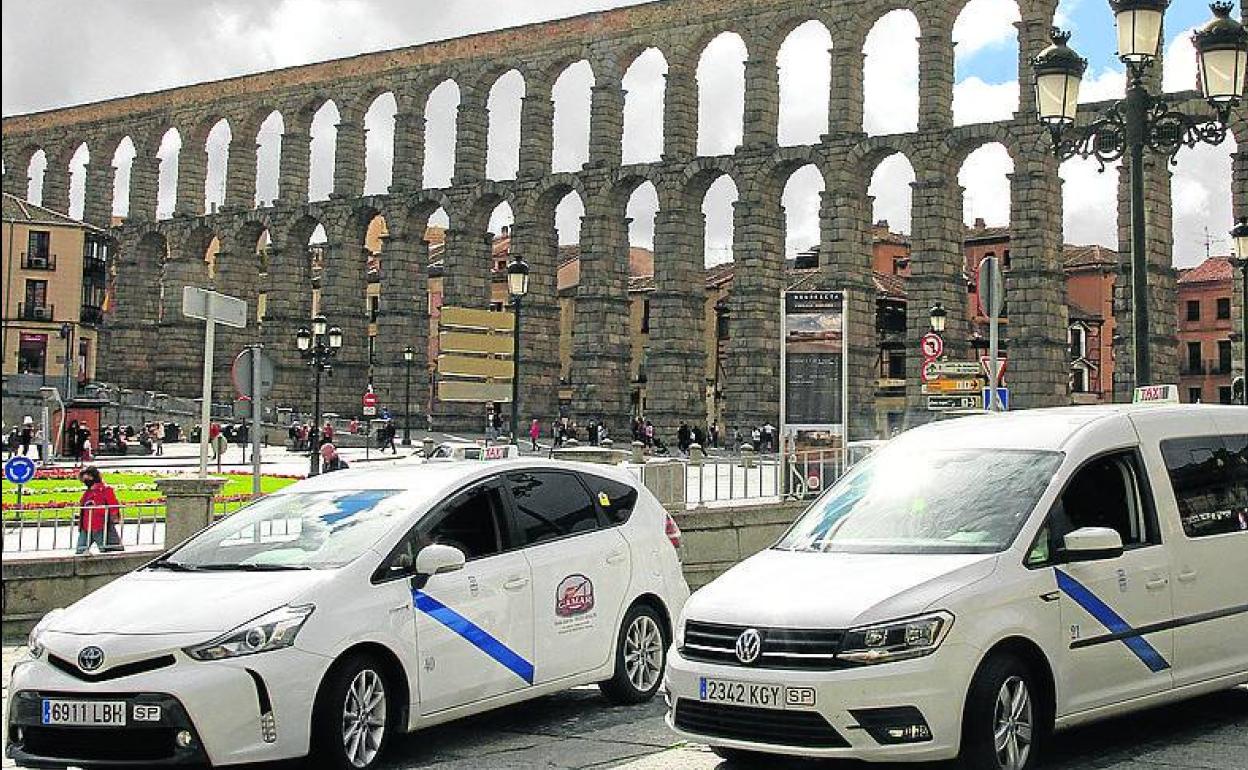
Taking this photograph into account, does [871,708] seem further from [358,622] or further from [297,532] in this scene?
[297,532]

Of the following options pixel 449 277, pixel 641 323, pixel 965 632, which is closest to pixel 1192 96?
pixel 449 277

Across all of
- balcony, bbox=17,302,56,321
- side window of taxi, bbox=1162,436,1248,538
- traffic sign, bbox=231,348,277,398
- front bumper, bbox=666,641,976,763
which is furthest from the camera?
balcony, bbox=17,302,56,321

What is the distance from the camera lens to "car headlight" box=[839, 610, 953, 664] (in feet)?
20.8

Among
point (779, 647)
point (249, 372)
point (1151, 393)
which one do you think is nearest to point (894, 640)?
point (779, 647)

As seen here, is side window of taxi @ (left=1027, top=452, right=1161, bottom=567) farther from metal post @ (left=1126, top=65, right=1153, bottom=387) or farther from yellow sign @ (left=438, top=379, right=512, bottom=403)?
yellow sign @ (left=438, top=379, right=512, bottom=403)

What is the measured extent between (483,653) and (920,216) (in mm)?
41431

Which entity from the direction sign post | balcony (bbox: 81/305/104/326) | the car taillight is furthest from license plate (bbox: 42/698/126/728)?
balcony (bbox: 81/305/104/326)

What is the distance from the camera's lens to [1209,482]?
27.4ft

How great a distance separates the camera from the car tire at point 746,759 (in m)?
7.40

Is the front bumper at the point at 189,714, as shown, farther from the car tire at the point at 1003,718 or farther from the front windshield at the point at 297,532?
the car tire at the point at 1003,718

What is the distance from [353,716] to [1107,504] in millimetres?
4199

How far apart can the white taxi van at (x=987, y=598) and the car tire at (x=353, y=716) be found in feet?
5.17

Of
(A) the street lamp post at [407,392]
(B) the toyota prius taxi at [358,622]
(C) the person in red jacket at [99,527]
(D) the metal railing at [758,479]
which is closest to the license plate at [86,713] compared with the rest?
(B) the toyota prius taxi at [358,622]

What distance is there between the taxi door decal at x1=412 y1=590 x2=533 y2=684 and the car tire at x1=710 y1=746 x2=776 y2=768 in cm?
147
